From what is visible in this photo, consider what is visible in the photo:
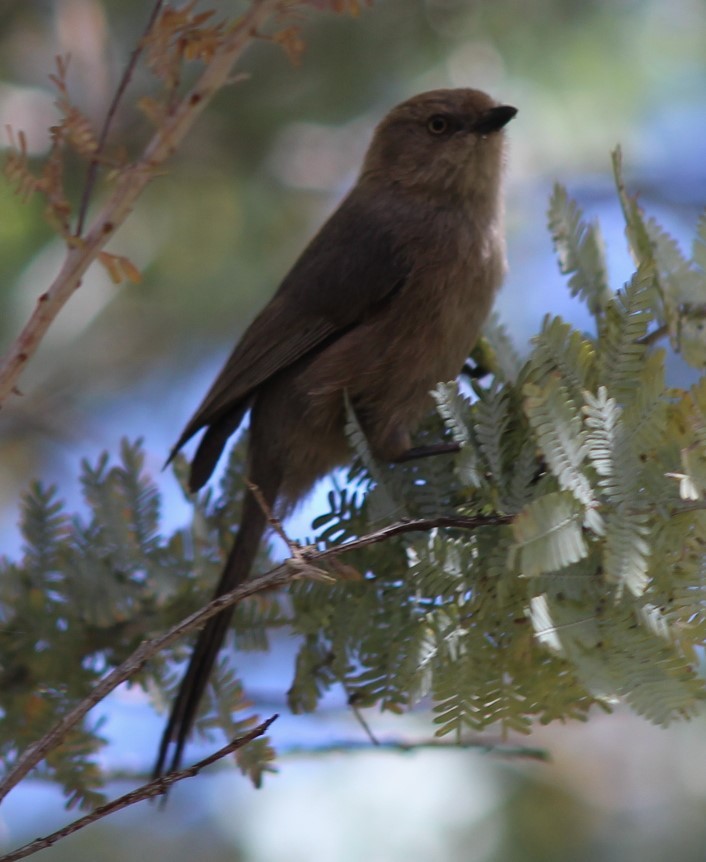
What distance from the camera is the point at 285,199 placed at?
673 cm

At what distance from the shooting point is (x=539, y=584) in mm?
2164

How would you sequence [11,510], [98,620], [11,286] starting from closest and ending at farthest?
1. [98,620]
2. [11,286]
3. [11,510]

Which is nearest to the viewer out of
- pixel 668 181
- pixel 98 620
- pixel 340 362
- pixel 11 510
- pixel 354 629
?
pixel 354 629

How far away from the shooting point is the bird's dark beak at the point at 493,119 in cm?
398

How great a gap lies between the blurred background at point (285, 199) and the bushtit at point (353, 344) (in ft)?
6.24

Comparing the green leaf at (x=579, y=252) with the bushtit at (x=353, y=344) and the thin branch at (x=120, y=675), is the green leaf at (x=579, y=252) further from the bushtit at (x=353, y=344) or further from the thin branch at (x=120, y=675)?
the thin branch at (x=120, y=675)

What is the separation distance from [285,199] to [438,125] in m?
2.65

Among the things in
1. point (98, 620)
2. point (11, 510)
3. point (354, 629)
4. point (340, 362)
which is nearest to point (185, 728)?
point (98, 620)

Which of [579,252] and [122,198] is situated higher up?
[122,198]

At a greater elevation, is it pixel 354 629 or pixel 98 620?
pixel 98 620

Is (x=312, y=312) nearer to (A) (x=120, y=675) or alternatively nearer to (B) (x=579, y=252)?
(B) (x=579, y=252)

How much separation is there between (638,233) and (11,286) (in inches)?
151

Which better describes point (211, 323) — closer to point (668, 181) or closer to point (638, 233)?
point (668, 181)

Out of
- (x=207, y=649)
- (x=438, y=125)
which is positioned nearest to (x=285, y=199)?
(x=438, y=125)
